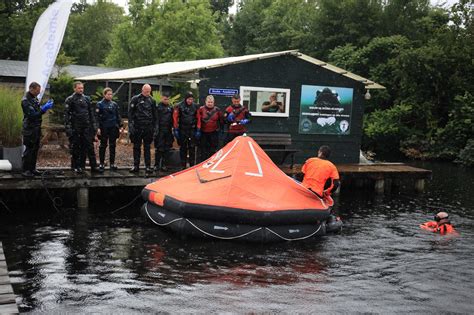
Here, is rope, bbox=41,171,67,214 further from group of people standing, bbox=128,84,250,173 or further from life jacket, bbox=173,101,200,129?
life jacket, bbox=173,101,200,129

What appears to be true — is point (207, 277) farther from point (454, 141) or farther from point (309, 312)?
point (454, 141)

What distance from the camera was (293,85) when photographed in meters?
16.6

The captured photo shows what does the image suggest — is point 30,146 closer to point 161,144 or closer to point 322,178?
point 161,144

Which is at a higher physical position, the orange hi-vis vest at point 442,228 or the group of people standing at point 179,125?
the group of people standing at point 179,125

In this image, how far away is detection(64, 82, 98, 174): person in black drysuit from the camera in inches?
464

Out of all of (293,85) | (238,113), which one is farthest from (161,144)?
(293,85)

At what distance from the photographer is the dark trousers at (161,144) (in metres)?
13.0

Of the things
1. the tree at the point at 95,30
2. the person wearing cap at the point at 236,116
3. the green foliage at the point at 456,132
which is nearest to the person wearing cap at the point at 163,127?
the person wearing cap at the point at 236,116

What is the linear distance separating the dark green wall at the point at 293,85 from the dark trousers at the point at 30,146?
4.97m

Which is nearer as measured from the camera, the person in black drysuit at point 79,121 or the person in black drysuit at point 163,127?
the person in black drysuit at point 79,121

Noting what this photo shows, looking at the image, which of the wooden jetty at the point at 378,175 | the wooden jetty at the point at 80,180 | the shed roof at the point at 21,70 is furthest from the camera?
the shed roof at the point at 21,70

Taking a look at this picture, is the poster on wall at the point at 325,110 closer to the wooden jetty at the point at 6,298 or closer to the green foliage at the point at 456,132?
the wooden jetty at the point at 6,298

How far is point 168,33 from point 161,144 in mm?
33332

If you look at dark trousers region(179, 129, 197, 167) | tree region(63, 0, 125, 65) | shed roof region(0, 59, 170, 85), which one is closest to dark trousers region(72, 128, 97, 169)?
dark trousers region(179, 129, 197, 167)
